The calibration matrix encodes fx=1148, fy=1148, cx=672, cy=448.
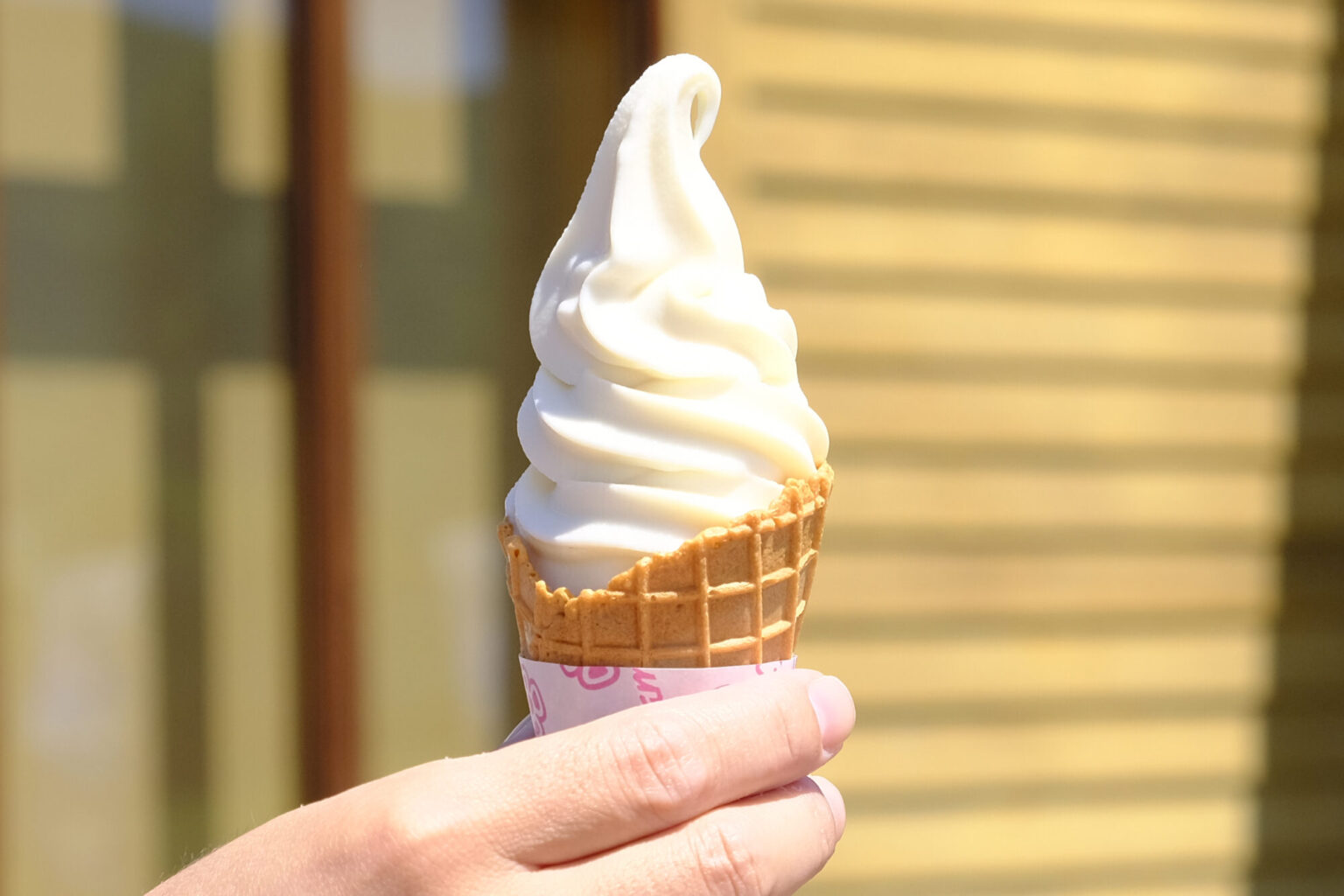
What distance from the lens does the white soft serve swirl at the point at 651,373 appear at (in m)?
1.47

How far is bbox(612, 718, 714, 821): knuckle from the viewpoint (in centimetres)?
122

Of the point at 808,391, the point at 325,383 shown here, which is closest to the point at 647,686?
the point at 808,391

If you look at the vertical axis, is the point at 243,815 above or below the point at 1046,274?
below

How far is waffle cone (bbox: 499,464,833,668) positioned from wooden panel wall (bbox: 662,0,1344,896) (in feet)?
6.64

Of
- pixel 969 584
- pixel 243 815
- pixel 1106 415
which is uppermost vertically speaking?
pixel 1106 415

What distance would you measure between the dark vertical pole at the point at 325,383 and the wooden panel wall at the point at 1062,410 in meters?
1.10

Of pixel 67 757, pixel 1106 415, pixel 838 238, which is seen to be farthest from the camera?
pixel 1106 415

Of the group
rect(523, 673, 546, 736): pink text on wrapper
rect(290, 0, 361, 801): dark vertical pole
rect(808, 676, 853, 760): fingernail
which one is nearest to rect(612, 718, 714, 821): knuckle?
rect(808, 676, 853, 760): fingernail

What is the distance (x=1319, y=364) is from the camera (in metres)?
4.01

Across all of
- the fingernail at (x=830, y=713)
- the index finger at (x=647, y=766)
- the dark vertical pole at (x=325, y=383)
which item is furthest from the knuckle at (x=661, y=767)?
the dark vertical pole at (x=325, y=383)

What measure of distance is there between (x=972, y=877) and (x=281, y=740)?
2230mm

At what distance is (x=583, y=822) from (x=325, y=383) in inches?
102

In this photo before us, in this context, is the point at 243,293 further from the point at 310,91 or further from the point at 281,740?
the point at 281,740

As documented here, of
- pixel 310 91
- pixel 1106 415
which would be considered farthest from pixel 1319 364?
pixel 310 91
